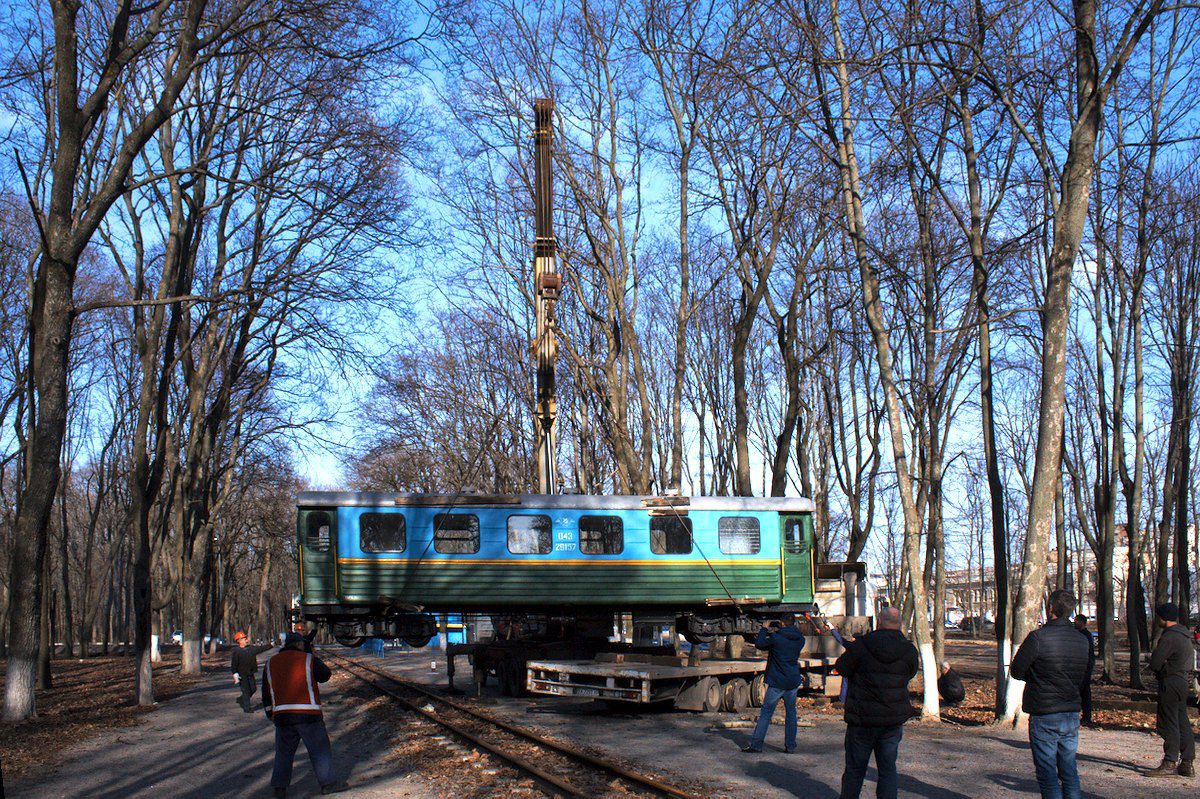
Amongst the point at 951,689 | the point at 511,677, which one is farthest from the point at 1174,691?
the point at 511,677

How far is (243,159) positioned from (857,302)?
14183mm

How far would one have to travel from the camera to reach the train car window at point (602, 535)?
18875 mm

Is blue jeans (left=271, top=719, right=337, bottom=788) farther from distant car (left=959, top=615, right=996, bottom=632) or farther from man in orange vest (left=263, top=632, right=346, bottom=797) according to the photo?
distant car (left=959, top=615, right=996, bottom=632)

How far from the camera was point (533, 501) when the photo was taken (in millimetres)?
18688

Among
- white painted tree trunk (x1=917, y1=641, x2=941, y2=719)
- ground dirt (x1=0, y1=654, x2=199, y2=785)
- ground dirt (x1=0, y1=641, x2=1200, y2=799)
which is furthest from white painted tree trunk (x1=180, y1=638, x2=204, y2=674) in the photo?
white painted tree trunk (x1=917, y1=641, x2=941, y2=719)

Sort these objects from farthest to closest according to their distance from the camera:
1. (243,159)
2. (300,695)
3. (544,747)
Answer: (243,159) < (544,747) < (300,695)

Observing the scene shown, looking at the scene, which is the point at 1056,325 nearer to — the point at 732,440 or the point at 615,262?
the point at 615,262

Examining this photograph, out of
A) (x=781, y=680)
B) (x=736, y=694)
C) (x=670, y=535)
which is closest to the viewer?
(x=781, y=680)

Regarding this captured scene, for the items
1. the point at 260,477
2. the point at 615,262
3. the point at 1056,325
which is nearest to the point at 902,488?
the point at 1056,325

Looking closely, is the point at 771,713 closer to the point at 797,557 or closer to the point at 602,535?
the point at 602,535

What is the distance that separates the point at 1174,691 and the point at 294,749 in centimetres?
779

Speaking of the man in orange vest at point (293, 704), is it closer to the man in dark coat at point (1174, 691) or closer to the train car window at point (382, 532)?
the man in dark coat at point (1174, 691)

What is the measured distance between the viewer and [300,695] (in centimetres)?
945

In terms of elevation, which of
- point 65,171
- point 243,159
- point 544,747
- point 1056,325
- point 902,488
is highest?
point 243,159
